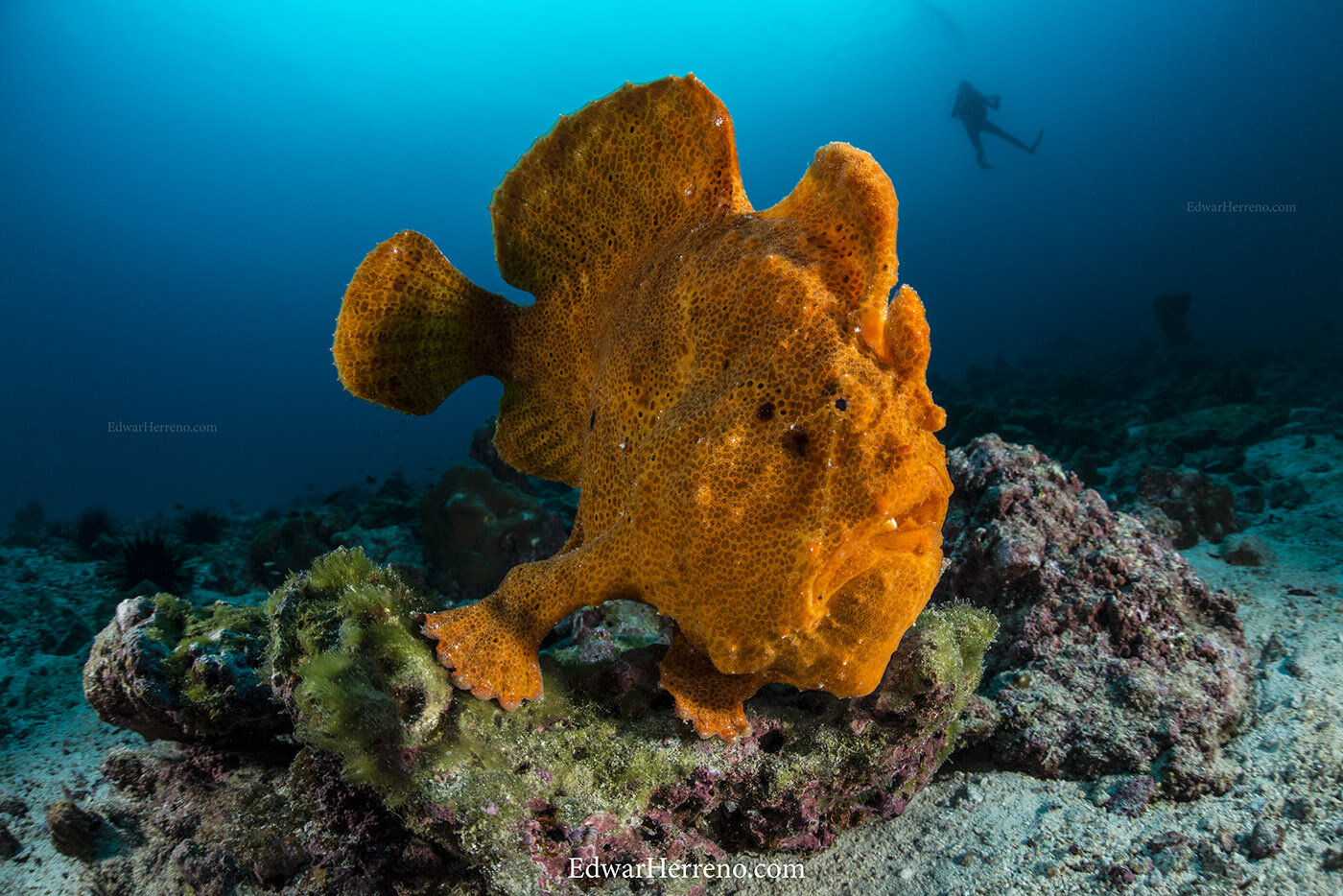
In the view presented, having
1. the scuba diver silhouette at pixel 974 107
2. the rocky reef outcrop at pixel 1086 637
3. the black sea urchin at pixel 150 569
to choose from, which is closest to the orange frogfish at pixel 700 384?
the rocky reef outcrop at pixel 1086 637

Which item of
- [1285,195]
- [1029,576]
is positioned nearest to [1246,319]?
[1285,195]

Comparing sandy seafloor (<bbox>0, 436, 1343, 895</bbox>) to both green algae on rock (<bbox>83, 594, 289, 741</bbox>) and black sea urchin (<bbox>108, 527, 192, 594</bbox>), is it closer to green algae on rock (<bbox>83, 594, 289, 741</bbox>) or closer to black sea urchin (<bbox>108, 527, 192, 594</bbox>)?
green algae on rock (<bbox>83, 594, 289, 741</bbox>)

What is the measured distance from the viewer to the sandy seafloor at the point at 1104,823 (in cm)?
216

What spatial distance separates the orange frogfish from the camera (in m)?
1.75

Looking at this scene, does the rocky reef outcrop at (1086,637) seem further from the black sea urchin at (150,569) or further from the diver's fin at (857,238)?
the black sea urchin at (150,569)

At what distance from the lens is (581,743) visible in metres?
2.20

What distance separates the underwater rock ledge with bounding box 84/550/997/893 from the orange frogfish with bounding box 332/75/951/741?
20cm

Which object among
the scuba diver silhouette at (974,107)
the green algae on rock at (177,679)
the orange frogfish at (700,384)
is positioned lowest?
the green algae on rock at (177,679)

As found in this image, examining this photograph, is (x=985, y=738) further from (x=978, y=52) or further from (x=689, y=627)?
(x=978, y=52)

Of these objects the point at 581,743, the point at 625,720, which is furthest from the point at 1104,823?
the point at 581,743

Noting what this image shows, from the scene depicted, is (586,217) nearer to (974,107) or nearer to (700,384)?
(700,384)

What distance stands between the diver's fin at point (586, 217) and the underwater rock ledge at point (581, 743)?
40.3 inches

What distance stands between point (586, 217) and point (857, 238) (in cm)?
116

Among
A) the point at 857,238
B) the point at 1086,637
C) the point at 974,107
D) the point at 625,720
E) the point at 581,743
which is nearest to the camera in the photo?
the point at 857,238
